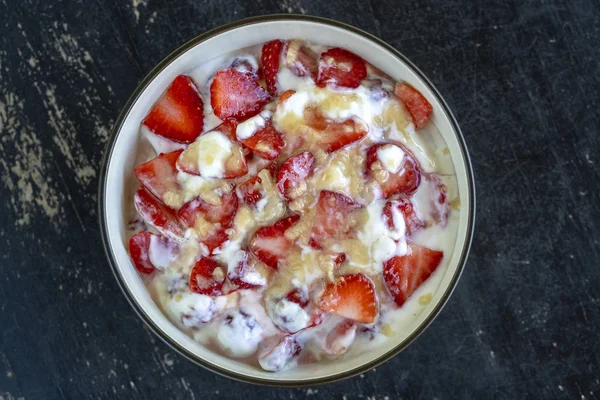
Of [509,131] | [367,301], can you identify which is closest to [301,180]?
[367,301]

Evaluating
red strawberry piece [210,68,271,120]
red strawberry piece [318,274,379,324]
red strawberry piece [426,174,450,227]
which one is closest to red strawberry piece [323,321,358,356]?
red strawberry piece [318,274,379,324]

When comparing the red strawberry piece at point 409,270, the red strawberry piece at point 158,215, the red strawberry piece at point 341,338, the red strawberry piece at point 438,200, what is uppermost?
the red strawberry piece at point 158,215

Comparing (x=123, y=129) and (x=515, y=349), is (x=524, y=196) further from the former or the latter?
(x=123, y=129)

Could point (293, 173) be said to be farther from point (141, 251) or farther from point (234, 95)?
point (141, 251)

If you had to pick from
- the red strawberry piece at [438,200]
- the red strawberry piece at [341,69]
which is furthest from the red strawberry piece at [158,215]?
the red strawberry piece at [438,200]

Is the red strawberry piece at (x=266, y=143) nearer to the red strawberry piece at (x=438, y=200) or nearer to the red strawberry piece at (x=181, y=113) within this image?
the red strawberry piece at (x=181, y=113)

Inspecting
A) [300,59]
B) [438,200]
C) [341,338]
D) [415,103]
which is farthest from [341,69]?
[341,338]
